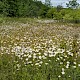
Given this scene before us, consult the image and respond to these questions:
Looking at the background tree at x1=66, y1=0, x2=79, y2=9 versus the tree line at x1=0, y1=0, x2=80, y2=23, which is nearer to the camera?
the tree line at x1=0, y1=0, x2=80, y2=23

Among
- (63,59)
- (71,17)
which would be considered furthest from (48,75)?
(71,17)

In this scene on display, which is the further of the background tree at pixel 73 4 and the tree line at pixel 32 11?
the background tree at pixel 73 4

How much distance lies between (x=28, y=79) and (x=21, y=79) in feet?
0.84

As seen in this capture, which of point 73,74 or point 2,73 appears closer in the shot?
point 73,74

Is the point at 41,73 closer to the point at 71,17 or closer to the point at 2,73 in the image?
the point at 2,73

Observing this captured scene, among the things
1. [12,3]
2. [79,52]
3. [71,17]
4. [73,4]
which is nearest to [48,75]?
[79,52]

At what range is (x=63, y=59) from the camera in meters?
6.15

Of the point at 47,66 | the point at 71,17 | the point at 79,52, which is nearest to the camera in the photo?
the point at 47,66

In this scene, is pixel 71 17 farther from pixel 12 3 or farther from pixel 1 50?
pixel 1 50

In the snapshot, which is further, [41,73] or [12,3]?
[12,3]

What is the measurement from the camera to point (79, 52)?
6.57 meters

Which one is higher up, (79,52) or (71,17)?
(79,52)

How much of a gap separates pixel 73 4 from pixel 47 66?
6050 centimetres

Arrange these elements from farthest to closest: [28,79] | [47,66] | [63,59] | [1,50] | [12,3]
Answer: [12,3] → [1,50] → [63,59] → [47,66] → [28,79]
